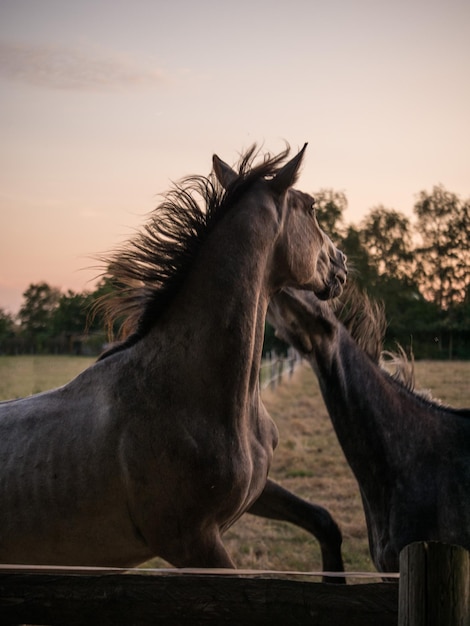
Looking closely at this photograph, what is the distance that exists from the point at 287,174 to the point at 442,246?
132ft

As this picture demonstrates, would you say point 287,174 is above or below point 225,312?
above

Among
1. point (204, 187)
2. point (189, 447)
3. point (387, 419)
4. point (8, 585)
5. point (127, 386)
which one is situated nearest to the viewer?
point (8, 585)

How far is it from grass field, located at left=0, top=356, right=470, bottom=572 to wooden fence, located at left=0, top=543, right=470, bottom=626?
3.12 m

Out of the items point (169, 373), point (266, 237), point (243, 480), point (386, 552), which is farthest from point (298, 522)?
point (266, 237)

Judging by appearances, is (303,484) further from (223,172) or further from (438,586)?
(438,586)

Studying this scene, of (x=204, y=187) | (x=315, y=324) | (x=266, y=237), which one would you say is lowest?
(x=315, y=324)

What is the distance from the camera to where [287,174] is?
3574mm

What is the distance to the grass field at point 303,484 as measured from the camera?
611 centimetres

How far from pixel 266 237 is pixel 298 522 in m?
1.82

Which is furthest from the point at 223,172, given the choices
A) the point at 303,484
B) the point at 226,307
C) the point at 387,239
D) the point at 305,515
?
the point at 387,239

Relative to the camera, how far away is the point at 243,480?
324cm

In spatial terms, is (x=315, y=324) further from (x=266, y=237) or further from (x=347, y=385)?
(x=266, y=237)

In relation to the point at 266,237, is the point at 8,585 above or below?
below

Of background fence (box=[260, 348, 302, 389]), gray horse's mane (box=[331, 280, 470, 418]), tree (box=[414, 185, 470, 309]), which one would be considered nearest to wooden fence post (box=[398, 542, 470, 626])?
gray horse's mane (box=[331, 280, 470, 418])
